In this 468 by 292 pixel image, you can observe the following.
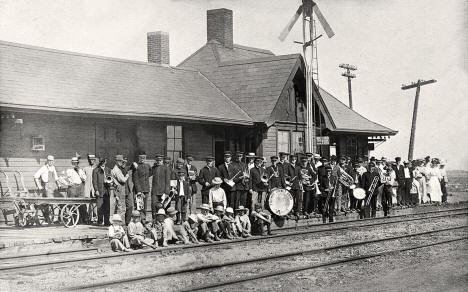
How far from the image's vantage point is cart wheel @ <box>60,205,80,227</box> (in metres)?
14.4

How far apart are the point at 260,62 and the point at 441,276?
1596cm

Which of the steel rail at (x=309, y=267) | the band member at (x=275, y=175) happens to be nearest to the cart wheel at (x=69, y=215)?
the band member at (x=275, y=175)

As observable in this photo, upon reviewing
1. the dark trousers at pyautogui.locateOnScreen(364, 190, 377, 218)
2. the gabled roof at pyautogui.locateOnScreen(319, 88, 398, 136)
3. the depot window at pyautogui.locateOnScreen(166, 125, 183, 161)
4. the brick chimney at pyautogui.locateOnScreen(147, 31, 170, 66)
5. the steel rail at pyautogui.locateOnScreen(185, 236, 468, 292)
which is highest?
the brick chimney at pyautogui.locateOnScreen(147, 31, 170, 66)

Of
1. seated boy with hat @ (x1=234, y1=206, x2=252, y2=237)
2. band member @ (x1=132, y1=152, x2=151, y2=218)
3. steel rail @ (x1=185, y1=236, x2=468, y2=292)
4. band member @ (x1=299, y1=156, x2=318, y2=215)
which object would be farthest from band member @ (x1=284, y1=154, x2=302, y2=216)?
steel rail @ (x1=185, y1=236, x2=468, y2=292)

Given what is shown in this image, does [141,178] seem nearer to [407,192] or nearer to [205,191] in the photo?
[205,191]

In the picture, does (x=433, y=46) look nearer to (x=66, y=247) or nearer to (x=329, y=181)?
(x=329, y=181)

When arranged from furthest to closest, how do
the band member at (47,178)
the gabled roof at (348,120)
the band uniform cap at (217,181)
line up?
the gabled roof at (348,120) < the band member at (47,178) < the band uniform cap at (217,181)

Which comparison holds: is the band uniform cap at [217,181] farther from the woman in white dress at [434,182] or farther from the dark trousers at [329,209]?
the woman in white dress at [434,182]

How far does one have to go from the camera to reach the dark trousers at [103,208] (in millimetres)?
14883

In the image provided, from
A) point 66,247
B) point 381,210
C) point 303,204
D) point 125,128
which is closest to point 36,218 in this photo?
point 66,247

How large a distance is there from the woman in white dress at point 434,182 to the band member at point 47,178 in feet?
49.7

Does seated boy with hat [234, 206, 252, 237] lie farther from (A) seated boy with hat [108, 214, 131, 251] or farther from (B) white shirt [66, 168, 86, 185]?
(B) white shirt [66, 168, 86, 185]

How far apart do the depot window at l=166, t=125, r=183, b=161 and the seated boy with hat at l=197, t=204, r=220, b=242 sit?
633 cm

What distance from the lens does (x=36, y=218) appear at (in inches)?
570
